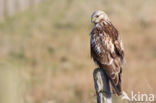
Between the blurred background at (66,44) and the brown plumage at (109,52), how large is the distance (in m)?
1.02

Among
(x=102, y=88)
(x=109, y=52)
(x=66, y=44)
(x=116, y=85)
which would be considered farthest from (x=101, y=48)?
(x=66, y=44)

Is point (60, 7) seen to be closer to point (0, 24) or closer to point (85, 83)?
point (0, 24)

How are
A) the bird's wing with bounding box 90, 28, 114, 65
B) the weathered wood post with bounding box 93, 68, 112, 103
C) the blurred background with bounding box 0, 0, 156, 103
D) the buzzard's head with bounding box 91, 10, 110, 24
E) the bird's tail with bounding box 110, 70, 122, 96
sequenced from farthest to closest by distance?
the blurred background with bounding box 0, 0, 156, 103 → the buzzard's head with bounding box 91, 10, 110, 24 → the bird's wing with bounding box 90, 28, 114, 65 → the bird's tail with bounding box 110, 70, 122, 96 → the weathered wood post with bounding box 93, 68, 112, 103

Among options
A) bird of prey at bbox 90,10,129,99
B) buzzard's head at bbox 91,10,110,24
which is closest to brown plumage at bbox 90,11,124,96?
bird of prey at bbox 90,10,129,99

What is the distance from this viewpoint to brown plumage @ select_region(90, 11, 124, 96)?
14.6 feet

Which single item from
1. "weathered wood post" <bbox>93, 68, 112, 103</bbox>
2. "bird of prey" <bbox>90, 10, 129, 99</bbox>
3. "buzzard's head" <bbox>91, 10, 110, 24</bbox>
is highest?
"buzzard's head" <bbox>91, 10, 110, 24</bbox>

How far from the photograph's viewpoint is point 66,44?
43.8ft

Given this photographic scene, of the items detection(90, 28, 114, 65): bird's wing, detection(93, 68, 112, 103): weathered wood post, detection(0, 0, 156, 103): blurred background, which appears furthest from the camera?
detection(0, 0, 156, 103): blurred background

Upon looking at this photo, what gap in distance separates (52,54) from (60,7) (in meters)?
5.69

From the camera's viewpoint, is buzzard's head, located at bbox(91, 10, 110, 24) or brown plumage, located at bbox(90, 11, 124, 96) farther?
buzzard's head, located at bbox(91, 10, 110, 24)

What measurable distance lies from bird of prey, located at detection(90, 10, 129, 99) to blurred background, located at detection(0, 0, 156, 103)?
3.35 feet

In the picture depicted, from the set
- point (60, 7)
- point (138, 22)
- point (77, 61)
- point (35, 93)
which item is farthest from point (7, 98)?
point (60, 7)

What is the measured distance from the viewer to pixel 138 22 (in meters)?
15.0

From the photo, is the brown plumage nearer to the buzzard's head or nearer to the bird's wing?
the bird's wing
